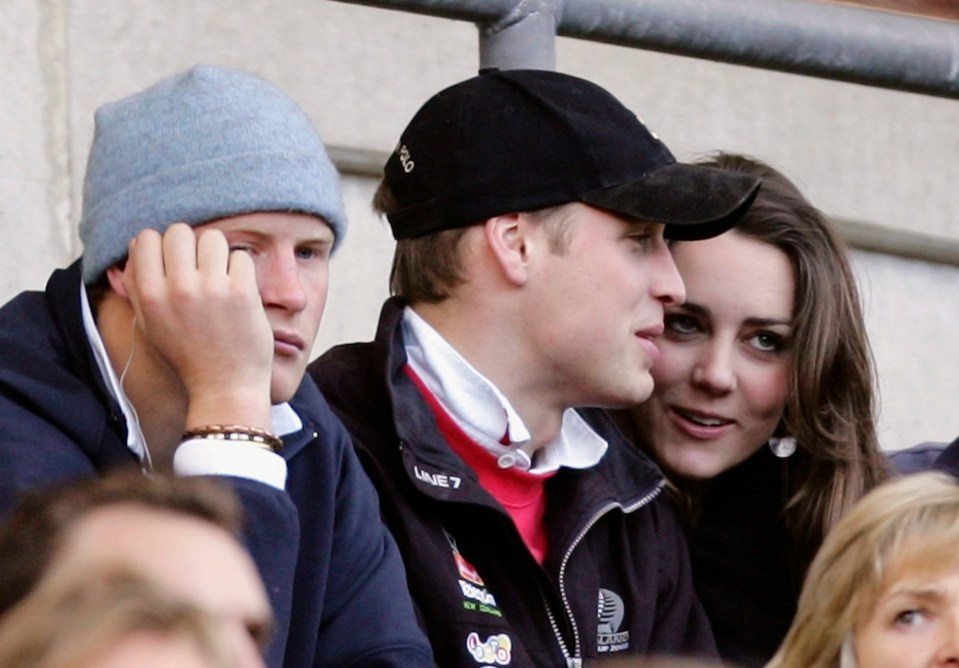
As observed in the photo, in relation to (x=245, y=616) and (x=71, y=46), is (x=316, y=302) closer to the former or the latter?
(x=245, y=616)

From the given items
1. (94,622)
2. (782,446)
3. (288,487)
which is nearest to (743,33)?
(782,446)

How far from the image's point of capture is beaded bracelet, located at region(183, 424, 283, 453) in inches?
99.9

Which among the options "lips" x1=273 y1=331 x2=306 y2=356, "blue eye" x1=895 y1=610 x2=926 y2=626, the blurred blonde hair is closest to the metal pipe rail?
"lips" x1=273 y1=331 x2=306 y2=356

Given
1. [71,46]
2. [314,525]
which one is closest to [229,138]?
[314,525]

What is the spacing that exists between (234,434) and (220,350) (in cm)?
12

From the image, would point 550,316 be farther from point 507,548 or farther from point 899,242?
point 899,242

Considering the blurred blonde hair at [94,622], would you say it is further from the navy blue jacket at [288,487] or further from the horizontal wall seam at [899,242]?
the horizontal wall seam at [899,242]

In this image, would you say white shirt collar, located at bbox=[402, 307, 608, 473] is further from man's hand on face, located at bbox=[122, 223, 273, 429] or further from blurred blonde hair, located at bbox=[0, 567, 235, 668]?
blurred blonde hair, located at bbox=[0, 567, 235, 668]

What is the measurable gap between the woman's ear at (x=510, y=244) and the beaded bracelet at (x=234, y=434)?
3.09 ft

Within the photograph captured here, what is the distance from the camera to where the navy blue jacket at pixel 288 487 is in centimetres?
250

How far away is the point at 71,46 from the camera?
4250 millimetres

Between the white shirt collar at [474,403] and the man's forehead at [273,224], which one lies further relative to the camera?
the white shirt collar at [474,403]

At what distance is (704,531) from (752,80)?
6.39 feet

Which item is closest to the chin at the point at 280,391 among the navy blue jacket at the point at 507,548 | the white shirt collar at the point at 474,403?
the navy blue jacket at the point at 507,548
